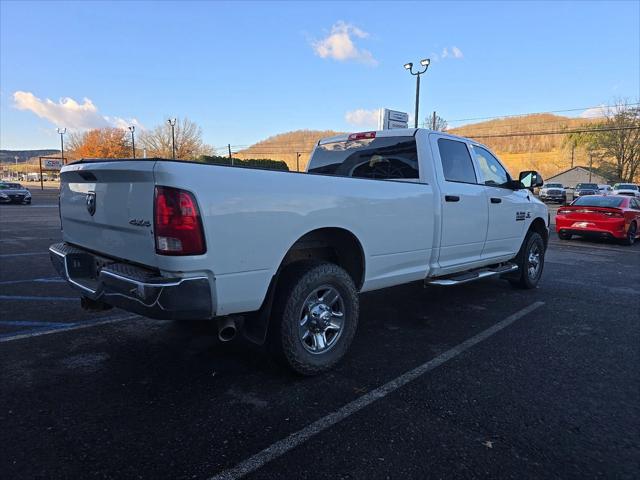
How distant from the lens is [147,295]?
2596 mm

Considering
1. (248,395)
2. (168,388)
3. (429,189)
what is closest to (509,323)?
(429,189)

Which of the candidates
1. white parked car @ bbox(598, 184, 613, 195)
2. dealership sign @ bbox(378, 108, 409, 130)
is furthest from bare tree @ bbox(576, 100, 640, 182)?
dealership sign @ bbox(378, 108, 409, 130)

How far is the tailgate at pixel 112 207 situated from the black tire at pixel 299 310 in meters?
0.94

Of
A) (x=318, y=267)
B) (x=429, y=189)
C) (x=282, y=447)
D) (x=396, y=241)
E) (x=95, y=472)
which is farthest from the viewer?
(x=429, y=189)

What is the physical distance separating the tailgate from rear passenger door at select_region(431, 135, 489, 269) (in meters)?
2.86

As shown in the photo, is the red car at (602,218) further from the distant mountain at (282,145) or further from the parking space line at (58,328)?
the distant mountain at (282,145)

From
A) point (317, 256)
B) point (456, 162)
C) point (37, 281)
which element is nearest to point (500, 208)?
point (456, 162)

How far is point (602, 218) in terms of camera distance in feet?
40.9

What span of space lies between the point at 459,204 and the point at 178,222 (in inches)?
123

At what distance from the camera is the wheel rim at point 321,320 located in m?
3.35

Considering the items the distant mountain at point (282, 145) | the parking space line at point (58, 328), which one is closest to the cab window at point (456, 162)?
the parking space line at point (58, 328)

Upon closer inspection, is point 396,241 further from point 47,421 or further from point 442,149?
point 47,421

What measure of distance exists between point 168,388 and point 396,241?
220 centimetres

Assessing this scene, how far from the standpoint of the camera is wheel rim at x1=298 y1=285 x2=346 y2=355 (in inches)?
132
